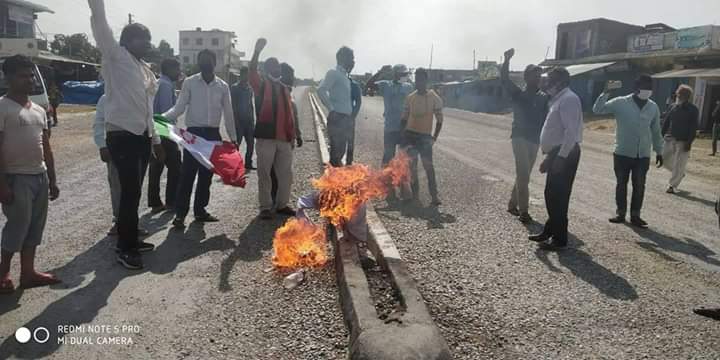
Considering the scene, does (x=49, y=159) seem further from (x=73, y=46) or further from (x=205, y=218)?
(x=73, y=46)

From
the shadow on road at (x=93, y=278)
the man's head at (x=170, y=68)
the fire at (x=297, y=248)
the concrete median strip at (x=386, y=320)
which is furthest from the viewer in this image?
the man's head at (x=170, y=68)

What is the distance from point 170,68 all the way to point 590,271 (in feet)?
17.8

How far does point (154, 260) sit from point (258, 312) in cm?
152

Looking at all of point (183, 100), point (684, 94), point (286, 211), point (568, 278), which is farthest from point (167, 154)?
point (684, 94)

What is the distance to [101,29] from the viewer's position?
13.0 ft

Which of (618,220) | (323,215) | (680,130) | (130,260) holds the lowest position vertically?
(130,260)

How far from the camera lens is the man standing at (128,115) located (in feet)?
13.6

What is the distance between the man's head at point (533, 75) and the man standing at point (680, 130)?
4170 mm

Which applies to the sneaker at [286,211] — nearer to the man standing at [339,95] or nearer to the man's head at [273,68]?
the man standing at [339,95]

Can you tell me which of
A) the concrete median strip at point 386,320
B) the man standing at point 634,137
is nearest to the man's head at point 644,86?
the man standing at point 634,137

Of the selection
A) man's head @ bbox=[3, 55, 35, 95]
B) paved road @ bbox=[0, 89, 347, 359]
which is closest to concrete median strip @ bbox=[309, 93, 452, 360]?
paved road @ bbox=[0, 89, 347, 359]

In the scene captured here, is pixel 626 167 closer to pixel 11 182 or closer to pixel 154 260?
pixel 154 260

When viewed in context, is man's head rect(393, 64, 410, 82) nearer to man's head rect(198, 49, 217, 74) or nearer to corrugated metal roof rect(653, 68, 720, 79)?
man's head rect(198, 49, 217, 74)

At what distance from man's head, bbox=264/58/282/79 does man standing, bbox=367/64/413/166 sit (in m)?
2.21
